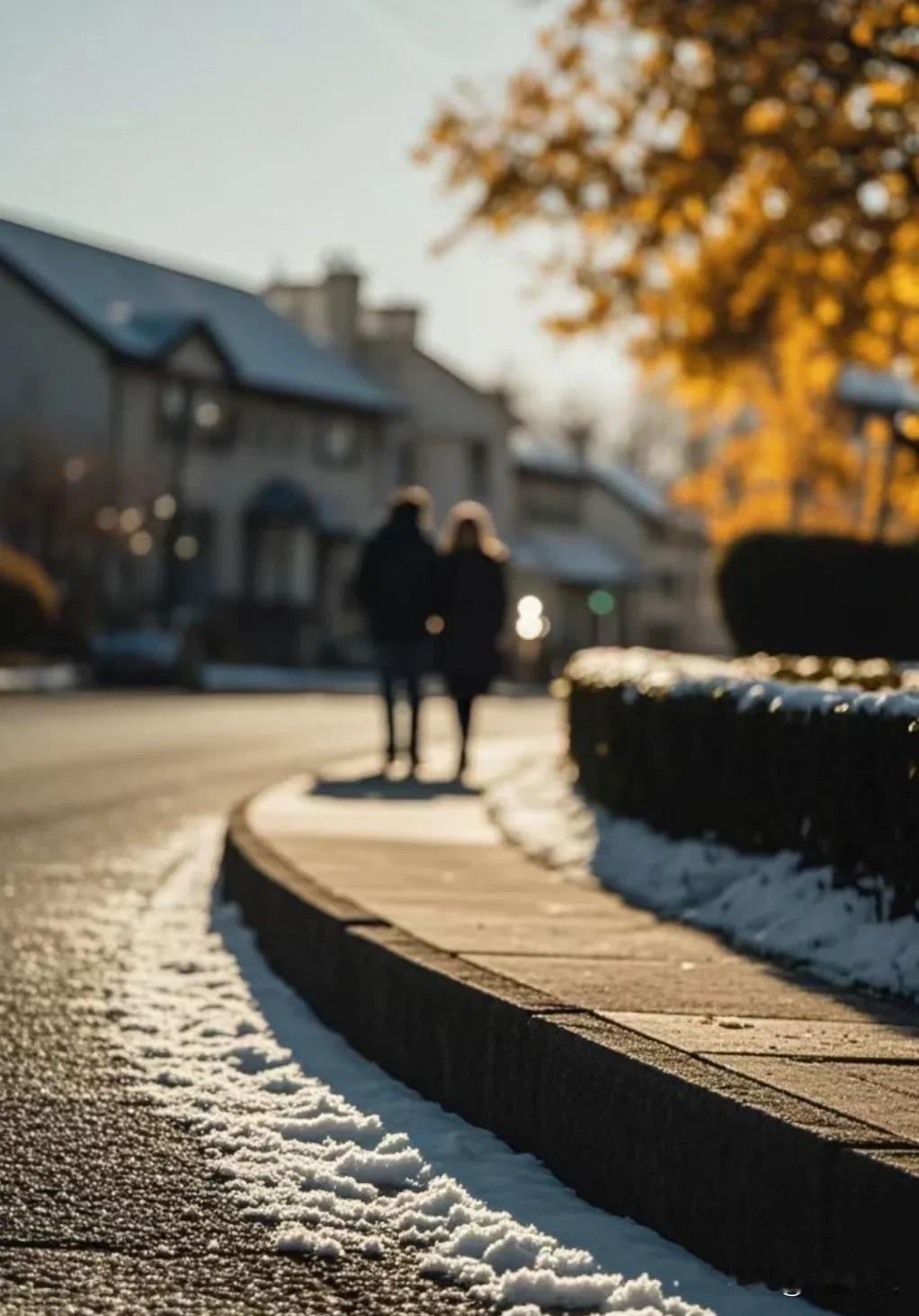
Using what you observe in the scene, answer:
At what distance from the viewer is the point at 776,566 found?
18672 millimetres

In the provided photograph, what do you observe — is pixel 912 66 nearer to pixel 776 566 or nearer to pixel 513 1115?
pixel 776 566

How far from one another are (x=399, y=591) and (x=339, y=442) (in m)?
48.1

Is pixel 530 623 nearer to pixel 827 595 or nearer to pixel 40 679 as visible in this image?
pixel 40 679

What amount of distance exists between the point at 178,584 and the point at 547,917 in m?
49.2

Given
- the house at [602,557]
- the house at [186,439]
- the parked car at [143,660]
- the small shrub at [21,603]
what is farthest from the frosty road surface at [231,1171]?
the house at [602,557]

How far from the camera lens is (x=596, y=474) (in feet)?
275

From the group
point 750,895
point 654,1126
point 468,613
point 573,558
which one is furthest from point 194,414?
point 654,1126

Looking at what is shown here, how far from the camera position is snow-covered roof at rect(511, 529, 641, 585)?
7625cm

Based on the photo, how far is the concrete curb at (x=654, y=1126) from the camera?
4000 mm

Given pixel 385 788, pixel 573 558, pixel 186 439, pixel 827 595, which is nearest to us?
pixel 385 788

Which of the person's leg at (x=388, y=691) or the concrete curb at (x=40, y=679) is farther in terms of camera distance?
the concrete curb at (x=40, y=679)

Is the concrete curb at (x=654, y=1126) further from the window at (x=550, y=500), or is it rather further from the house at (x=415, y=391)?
the window at (x=550, y=500)

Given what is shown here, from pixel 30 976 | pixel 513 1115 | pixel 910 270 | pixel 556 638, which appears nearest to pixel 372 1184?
pixel 513 1115

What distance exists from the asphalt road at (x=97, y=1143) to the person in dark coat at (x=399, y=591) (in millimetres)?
2048
